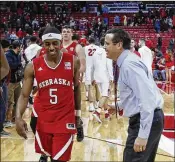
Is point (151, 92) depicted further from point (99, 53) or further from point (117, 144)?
point (99, 53)

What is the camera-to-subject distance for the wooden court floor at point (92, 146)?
18.7 ft

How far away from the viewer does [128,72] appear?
3227mm

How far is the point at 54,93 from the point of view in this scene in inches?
160

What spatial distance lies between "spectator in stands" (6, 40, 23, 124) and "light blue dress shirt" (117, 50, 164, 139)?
4.17 m

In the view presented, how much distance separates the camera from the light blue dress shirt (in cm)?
314

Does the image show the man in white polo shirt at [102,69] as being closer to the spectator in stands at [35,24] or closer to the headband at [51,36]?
the headband at [51,36]

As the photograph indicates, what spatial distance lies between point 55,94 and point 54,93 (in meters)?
0.01

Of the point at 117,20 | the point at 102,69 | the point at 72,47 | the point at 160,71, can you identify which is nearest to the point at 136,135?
the point at 72,47

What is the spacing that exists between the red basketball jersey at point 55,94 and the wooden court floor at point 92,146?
163cm

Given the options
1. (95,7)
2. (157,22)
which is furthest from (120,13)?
(157,22)

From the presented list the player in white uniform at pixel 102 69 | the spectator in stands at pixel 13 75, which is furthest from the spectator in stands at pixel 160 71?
the spectator in stands at pixel 13 75

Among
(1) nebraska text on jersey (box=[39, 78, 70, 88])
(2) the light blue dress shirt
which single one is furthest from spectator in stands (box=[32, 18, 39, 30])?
(2) the light blue dress shirt

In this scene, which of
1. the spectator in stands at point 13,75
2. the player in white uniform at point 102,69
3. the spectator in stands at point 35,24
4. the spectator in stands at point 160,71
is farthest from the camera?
the spectator in stands at point 35,24

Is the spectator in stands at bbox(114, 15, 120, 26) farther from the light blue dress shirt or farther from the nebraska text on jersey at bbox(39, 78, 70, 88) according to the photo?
the light blue dress shirt
